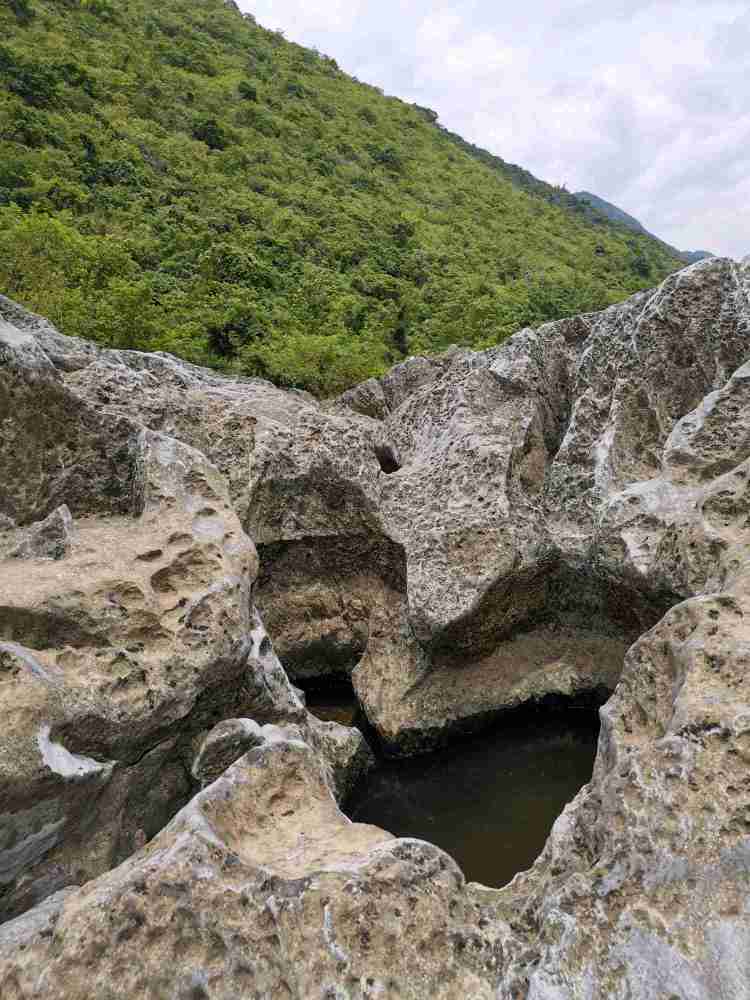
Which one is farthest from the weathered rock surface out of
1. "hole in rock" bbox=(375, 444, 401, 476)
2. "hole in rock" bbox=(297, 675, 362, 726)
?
"hole in rock" bbox=(375, 444, 401, 476)

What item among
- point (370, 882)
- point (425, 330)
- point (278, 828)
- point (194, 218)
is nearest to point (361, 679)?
point (278, 828)

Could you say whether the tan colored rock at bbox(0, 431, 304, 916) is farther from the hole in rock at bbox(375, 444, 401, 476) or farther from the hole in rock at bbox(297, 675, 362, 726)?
the hole in rock at bbox(375, 444, 401, 476)

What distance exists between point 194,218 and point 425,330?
25.7ft

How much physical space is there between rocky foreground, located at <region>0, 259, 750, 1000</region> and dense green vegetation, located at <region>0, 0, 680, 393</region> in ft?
24.1

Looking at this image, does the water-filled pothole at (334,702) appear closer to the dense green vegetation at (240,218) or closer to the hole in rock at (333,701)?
the hole in rock at (333,701)

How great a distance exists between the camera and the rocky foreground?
3.04 m

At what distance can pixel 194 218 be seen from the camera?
21078 mm

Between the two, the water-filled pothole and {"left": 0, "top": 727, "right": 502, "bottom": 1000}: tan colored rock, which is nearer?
{"left": 0, "top": 727, "right": 502, "bottom": 1000}: tan colored rock

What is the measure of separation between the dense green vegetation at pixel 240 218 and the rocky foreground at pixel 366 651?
24.1 ft

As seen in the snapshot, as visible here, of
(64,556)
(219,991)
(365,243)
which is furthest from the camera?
(365,243)

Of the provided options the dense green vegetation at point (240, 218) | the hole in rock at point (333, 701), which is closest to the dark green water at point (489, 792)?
the hole in rock at point (333, 701)

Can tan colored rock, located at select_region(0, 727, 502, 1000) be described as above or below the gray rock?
below

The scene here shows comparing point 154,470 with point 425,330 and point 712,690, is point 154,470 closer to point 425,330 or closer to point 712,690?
point 712,690

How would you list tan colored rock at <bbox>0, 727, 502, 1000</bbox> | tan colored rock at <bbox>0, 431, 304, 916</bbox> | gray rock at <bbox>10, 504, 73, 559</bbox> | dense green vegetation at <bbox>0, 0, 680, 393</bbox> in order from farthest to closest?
dense green vegetation at <bbox>0, 0, 680, 393</bbox> → gray rock at <bbox>10, 504, 73, 559</bbox> → tan colored rock at <bbox>0, 431, 304, 916</bbox> → tan colored rock at <bbox>0, 727, 502, 1000</bbox>
